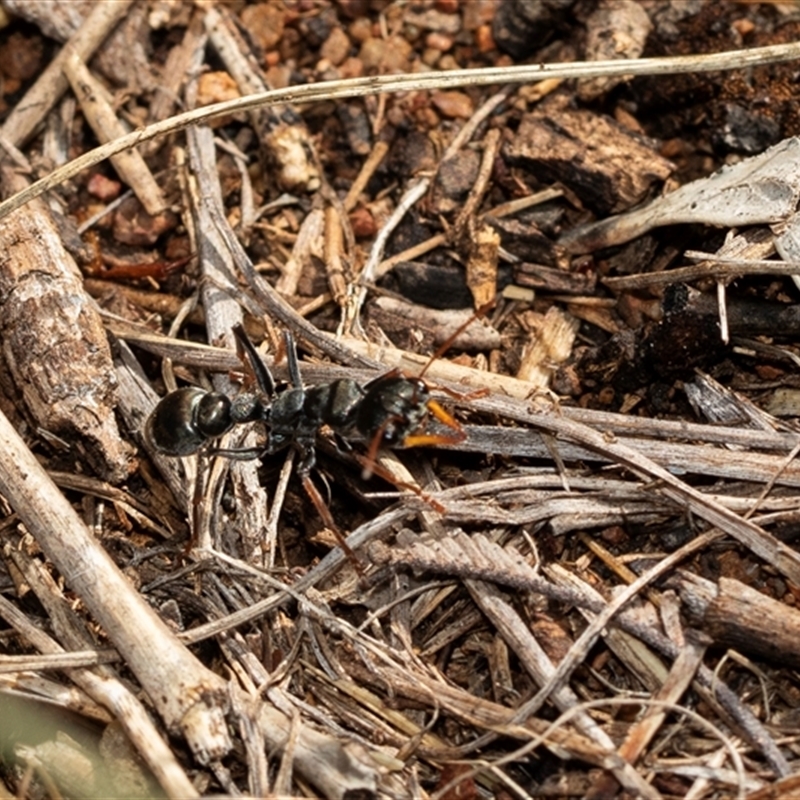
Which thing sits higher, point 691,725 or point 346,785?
point 346,785

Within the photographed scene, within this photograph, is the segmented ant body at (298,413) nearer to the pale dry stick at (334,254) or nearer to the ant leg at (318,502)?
the ant leg at (318,502)

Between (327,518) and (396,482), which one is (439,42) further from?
(327,518)

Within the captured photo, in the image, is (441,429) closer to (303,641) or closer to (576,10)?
(303,641)

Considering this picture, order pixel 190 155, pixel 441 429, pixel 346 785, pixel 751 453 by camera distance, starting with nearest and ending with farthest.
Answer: pixel 346 785 < pixel 751 453 < pixel 441 429 < pixel 190 155

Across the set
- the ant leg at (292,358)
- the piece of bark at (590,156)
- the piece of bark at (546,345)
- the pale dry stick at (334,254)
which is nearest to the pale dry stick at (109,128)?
the pale dry stick at (334,254)

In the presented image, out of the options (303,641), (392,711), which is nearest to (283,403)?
(303,641)

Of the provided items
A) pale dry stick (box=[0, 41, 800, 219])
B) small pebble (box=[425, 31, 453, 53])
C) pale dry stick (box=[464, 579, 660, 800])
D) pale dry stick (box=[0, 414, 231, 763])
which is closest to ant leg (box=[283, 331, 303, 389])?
pale dry stick (box=[0, 41, 800, 219])

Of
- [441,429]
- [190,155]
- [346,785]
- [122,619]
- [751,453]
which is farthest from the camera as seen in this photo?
[190,155]

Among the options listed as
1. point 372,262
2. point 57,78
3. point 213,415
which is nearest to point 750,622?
point 213,415
